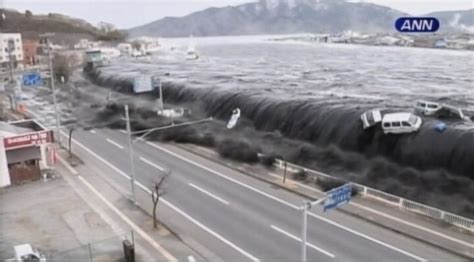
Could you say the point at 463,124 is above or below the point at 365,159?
above

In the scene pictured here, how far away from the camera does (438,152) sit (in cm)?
2473

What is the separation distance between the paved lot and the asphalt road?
328 cm

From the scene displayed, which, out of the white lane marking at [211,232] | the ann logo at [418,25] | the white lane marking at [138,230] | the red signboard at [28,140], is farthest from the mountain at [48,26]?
the white lane marking at [211,232]

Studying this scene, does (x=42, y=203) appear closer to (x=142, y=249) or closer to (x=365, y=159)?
(x=142, y=249)

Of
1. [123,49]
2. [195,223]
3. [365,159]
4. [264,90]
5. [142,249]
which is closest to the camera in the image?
[142,249]

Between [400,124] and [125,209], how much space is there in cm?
1594

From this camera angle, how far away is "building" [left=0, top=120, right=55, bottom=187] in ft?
74.8

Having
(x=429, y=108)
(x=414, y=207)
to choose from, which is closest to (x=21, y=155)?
(x=414, y=207)

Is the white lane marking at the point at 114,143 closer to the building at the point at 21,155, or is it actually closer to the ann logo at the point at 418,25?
the building at the point at 21,155

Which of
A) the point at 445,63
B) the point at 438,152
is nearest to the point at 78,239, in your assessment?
the point at 438,152

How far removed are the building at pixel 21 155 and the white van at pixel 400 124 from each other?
59.7 ft

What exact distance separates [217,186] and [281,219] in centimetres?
500

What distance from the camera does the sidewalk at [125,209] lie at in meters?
15.6

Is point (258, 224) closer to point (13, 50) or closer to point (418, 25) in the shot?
point (418, 25)
